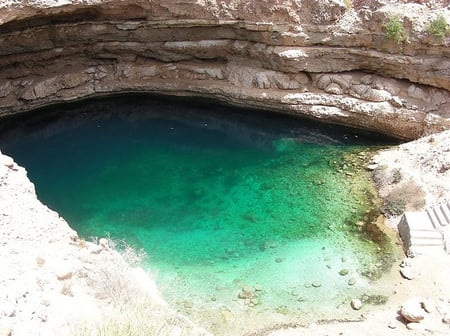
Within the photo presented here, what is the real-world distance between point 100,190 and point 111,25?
26.0 feet

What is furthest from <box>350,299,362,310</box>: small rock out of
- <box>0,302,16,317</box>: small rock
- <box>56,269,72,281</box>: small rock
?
<box>0,302,16,317</box>: small rock

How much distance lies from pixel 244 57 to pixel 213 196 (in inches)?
313

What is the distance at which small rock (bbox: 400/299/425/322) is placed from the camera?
11.6 metres

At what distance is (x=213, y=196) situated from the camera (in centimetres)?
1731

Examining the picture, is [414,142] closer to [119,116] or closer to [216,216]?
[216,216]

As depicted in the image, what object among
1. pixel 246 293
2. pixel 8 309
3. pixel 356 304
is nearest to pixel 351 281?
pixel 356 304

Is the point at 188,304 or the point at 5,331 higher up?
the point at 5,331

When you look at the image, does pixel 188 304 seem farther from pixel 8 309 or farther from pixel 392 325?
pixel 8 309

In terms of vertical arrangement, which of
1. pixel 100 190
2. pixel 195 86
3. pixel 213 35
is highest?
pixel 213 35

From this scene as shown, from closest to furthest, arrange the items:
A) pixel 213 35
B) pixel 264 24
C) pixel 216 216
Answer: pixel 216 216 < pixel 264 24 < pixel 213 35

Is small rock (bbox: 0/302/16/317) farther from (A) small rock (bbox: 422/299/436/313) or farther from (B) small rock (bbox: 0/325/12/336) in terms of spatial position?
(A) small rock (bbox: 422/299/436/313)

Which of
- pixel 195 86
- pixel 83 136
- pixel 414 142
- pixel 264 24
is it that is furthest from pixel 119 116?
pixel 414 142

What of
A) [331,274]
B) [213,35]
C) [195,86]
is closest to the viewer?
[331,274]

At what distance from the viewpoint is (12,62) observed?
22250mm
